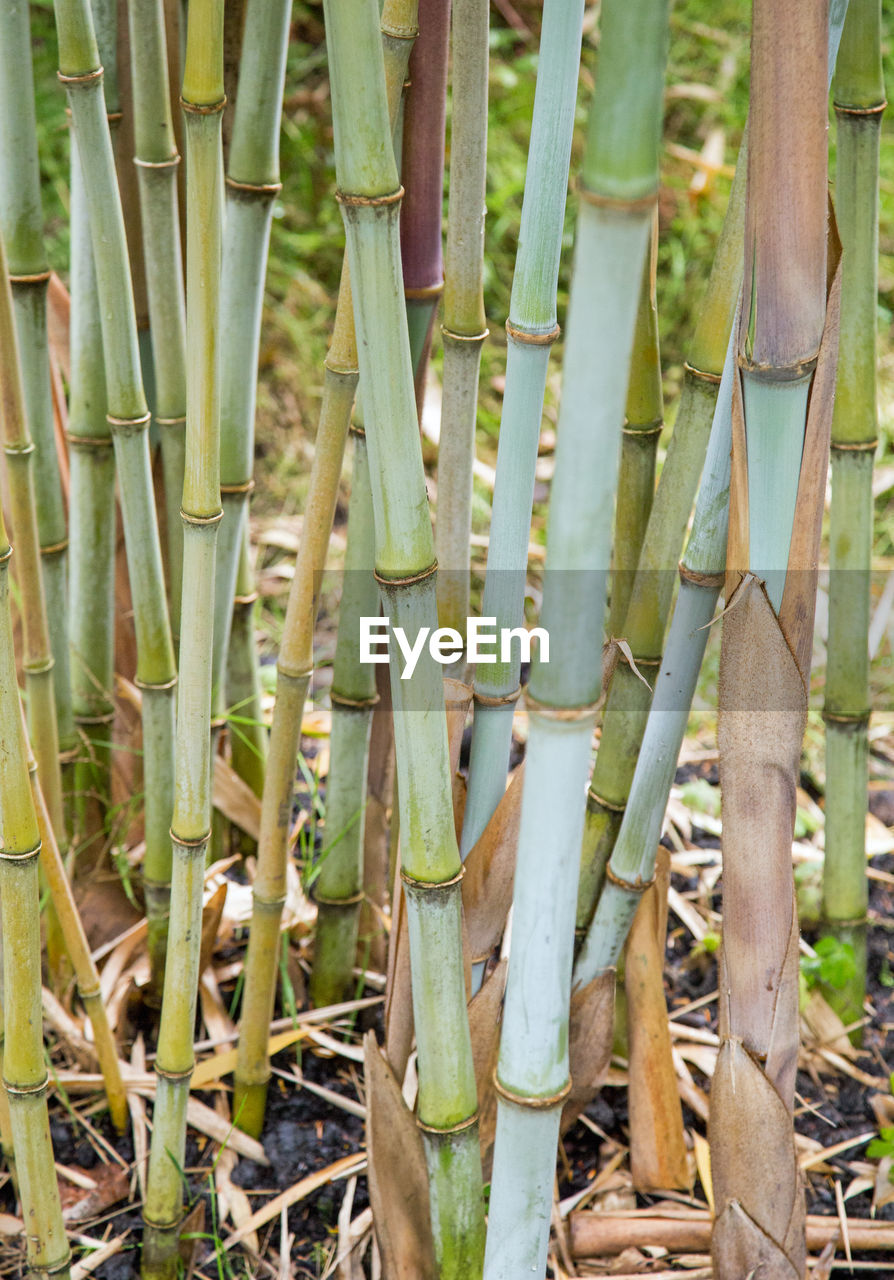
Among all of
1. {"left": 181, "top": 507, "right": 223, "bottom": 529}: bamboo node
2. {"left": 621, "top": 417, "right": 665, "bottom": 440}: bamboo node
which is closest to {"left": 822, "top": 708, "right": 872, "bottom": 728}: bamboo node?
{"left": 621, "top": 417, "right": 665, "bottom": 440}: bamboo node

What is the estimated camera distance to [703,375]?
1.89 ft

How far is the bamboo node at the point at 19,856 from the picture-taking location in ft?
1.78

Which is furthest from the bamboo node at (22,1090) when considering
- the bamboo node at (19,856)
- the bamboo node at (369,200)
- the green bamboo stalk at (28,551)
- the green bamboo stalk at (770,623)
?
the bamboo node at (369,200)

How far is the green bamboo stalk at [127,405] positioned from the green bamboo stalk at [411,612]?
9.1 inches

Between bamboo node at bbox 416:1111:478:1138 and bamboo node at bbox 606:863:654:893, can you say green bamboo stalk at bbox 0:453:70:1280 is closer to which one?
bamboo node at bbox 416:1111:478:1138

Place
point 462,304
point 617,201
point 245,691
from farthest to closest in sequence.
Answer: point 245,691 < point 462,304 < point 617,201

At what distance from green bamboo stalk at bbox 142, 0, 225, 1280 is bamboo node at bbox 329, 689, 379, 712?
174mm

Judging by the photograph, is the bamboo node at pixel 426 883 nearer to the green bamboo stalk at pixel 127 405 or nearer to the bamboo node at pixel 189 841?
the bamboo node at pixel 189 841

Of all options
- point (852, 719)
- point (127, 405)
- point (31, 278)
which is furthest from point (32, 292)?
point (852, 719)

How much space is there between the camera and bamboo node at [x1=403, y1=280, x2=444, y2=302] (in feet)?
2.08

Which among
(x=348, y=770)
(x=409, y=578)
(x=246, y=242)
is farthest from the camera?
(x=348, y=770)

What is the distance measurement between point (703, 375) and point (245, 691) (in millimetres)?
491

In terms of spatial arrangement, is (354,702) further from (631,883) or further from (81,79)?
(81,79)

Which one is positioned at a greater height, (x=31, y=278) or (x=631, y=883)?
(x=31, y=278)
